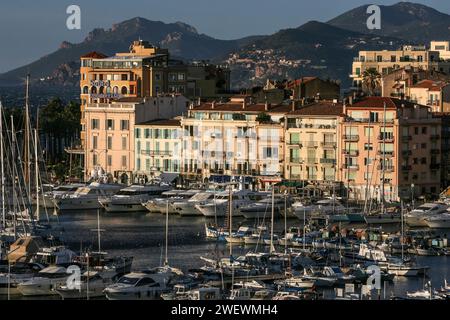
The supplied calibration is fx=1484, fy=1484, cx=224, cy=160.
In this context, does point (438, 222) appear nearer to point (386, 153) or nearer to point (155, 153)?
point (386, 153)

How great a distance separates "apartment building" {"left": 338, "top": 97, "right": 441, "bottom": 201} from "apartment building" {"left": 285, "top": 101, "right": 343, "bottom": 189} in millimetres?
484

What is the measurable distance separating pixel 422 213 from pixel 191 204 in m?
9.69

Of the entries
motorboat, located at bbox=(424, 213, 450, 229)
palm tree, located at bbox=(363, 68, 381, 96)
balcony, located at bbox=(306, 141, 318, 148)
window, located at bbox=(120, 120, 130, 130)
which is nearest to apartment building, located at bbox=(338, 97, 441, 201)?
balcony, located at bbox=(306, 141, 318, 148)

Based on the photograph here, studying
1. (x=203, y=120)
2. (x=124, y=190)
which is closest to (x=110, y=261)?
(x=124, y=190)

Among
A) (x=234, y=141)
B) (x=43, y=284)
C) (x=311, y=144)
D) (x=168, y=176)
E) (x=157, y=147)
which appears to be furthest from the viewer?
(x=157, y=147)

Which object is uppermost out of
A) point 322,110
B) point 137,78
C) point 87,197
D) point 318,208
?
point 137,78

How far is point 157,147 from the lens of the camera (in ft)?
221

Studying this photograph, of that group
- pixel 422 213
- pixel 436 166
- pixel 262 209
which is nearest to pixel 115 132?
pixel 262 209

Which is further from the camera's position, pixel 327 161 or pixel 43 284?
pixel 327 161

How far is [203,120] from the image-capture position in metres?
65.6

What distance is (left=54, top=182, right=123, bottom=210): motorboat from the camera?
60.3 m

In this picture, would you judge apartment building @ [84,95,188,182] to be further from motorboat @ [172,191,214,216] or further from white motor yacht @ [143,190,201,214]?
motorboat @ [172,191,214,216]

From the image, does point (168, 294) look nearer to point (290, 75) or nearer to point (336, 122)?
point (336, 122)

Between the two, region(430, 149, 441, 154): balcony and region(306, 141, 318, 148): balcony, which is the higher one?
region(306, 141, 318, 148): balcony
